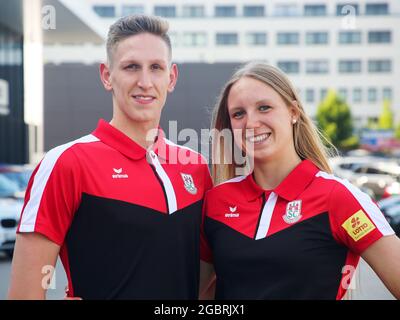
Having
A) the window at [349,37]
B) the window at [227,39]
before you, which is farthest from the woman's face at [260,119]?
the window at [349,37]

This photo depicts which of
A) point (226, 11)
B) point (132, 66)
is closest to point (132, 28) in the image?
point (132, 66)

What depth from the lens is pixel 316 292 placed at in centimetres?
230

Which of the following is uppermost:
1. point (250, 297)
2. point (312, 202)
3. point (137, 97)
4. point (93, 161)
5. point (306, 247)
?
point (137, 97)

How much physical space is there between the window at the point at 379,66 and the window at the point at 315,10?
8.56 meters

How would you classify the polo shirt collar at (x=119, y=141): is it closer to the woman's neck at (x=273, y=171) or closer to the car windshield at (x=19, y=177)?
the woman's neck at (x=273, y=171)

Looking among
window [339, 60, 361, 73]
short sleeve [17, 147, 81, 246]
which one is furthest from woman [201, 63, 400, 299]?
window [339, 60, 361, 73]

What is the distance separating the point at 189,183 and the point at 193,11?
118ft

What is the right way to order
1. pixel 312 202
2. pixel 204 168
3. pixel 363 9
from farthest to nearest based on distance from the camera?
pixel 363 9, pixel 204 168, pixel 312 202

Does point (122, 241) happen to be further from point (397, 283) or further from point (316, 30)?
point (316, 30)

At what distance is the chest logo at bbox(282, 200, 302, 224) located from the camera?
239cm

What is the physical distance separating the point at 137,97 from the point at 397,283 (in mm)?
1198

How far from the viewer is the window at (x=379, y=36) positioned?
5250 centimetres

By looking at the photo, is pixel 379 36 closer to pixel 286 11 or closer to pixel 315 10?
pixel 286 11

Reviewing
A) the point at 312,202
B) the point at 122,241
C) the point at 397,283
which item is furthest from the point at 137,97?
the point at 397,283
